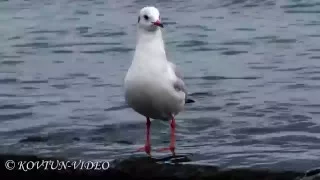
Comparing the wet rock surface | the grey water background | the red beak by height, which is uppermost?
the red beak

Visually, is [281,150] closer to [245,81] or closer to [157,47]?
[157,47]

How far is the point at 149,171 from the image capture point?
778 cm

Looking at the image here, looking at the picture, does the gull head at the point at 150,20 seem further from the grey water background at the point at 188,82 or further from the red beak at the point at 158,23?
the grey water background at the point at 188,82

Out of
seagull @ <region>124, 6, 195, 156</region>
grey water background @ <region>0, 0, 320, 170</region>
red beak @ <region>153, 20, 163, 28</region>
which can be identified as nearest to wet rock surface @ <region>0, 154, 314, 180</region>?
grey water background @ <region>0, 0, 320, 170</region>

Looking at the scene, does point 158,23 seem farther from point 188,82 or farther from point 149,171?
point 188,82

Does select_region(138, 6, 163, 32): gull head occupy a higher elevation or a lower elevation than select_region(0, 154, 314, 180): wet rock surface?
higher

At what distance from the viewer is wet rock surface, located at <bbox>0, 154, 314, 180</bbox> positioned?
295 inches

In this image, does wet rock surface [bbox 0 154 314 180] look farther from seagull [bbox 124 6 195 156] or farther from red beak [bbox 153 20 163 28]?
red beak [bbox 153 20 163 28]

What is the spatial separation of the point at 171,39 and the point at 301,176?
10122 millimetres

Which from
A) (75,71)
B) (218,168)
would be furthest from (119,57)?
(218,168)

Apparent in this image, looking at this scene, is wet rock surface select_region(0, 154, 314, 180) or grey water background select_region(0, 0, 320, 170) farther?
grey water background select_region(0, 0, 320, 170)

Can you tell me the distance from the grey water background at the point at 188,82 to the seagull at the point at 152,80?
0.42m

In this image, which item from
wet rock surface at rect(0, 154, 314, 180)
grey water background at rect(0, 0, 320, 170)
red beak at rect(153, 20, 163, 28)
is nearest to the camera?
wet rock surface at rect(0, 154, 314, 180)

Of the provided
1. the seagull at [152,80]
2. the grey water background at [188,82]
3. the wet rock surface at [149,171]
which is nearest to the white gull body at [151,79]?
the seagull at [152,80]
